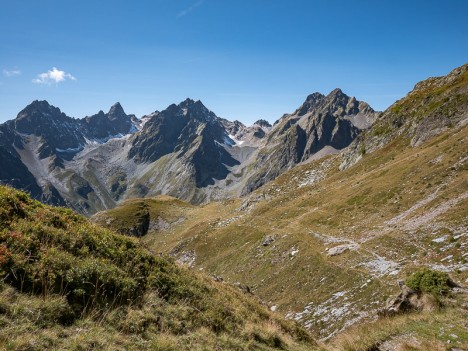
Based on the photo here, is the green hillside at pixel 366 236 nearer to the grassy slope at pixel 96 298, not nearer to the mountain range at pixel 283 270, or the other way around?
the mountain range at pixel 283 270

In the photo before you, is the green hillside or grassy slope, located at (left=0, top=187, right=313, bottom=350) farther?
the green hillside

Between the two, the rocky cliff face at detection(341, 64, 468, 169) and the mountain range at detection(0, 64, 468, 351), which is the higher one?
A: the rocky cliff face at detection(341, 64, 468, 169)

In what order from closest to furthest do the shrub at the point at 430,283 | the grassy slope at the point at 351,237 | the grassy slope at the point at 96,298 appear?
the grassy slope at the point at 96,298
the shrub at the point at 430,283
the grassy slope at the point at 351,237

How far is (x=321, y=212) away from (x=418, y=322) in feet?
149

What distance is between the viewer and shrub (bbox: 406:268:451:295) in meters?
19.7

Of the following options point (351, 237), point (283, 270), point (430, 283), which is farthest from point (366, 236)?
point (430, 283)

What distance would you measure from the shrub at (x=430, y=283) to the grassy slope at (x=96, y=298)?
313 inches

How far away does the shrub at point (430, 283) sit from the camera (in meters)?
19.7

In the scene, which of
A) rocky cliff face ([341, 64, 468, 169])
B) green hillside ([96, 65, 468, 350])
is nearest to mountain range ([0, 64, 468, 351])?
green hillside ([96, 65, 468, 350])

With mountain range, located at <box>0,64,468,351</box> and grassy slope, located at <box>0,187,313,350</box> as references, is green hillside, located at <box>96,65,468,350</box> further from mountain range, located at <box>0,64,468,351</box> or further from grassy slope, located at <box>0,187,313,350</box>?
grassy slope, located at <box>0,187,313,350</box>

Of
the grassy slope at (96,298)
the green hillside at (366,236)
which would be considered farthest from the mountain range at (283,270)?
the green hillside at (366,236)

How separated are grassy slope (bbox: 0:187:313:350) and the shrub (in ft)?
26.1

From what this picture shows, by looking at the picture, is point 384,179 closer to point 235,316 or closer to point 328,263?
point 328,263

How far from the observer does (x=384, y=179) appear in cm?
6028
